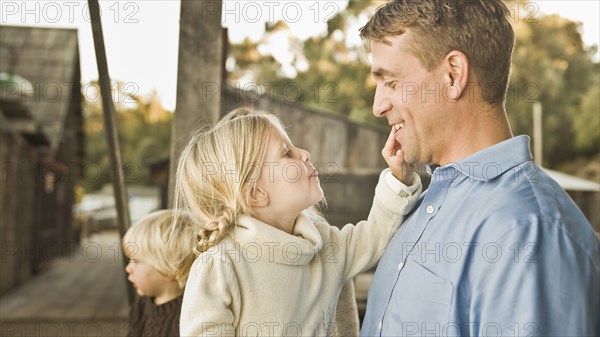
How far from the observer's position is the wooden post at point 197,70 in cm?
230

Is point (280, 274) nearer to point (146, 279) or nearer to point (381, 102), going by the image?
point (381, 102)

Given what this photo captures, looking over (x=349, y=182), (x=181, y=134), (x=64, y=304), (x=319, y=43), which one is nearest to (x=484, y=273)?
(x=181, y=134)

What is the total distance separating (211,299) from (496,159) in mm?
691

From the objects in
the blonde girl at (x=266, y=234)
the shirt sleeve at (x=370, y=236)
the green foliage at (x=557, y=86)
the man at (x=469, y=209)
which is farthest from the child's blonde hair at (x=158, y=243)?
the green foliage at (x=557, y=86)

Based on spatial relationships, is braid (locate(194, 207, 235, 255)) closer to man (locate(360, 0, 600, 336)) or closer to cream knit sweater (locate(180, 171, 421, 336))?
cream knit sweater (locate(180, 171, 421, 336))

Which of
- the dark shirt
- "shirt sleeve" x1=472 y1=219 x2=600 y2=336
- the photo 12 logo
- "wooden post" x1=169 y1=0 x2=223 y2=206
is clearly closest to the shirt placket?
"shirt sleeve" x1=472 y1=219 x2=600 y2=336

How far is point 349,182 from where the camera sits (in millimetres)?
8555

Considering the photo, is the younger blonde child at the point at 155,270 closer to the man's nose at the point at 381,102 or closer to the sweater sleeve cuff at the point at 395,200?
the sweater sleeve cuff at the point at 395,200

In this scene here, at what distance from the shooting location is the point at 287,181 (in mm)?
1811

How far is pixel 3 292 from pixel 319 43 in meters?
14.3

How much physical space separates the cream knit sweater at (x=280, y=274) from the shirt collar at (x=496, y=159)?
331mm

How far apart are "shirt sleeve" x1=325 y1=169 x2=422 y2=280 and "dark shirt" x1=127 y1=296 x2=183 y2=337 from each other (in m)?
0.79

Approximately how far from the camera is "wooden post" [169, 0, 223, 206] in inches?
90.7

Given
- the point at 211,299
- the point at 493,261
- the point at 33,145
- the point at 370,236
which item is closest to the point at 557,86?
the point at 33,145
